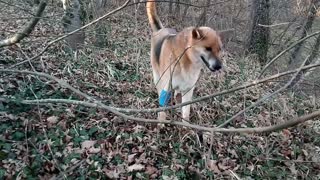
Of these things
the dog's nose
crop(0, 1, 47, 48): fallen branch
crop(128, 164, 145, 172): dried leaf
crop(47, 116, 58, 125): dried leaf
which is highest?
crop(0, 1, 47, 48): fallen branch

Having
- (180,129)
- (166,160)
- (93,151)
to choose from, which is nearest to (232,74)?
(180,129)

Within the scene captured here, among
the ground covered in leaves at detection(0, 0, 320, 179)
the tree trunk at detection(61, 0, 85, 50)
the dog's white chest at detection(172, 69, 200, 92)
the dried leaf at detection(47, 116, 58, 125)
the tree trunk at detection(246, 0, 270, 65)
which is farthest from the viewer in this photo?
the tree trunk at detection(246, 0, 270, 65)

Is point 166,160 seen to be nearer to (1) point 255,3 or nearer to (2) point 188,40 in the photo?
(2) point 188,40

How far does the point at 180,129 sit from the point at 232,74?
110 inches

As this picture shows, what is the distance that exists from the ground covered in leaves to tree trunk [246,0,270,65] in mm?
2313

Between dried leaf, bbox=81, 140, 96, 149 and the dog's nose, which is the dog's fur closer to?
the dog's nose

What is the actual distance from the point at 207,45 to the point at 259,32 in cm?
481

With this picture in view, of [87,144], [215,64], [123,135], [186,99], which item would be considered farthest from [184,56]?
[87,144]

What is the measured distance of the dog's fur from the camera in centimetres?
418

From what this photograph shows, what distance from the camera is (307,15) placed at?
9.40 metres

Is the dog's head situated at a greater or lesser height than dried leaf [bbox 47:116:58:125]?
greater

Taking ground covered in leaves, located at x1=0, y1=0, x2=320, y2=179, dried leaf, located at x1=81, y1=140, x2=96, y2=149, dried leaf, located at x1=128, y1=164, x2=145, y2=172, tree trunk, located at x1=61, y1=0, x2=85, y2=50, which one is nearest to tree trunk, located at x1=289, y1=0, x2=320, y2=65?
ground covered in leaves, located at x1=0, y1=0, x2=320, y2=179

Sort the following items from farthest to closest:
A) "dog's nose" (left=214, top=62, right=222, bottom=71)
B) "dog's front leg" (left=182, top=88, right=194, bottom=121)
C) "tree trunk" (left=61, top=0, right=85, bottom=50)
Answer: "tree trunk" (left=61, top=0, right=85, bottom=50) < "dog's front leg" (left=182, top=88, right=194, bottom=121) < "dog's nose" (left=214, top=62, right=222, bottom=71)

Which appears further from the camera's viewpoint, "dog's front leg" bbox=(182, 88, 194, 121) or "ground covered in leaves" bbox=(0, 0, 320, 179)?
"dog's front leg" bbox=(182, 88, 194, 121)
